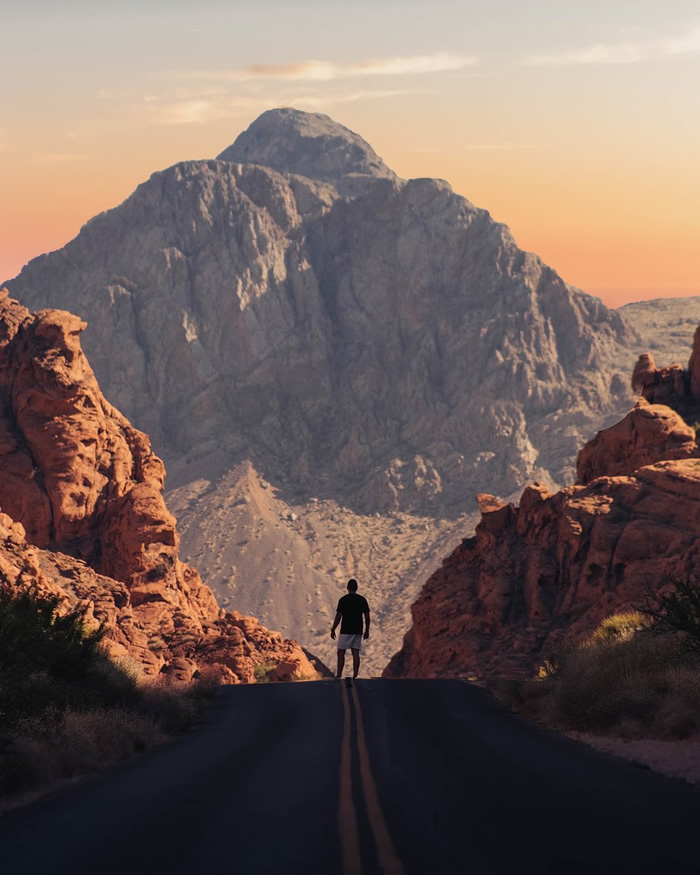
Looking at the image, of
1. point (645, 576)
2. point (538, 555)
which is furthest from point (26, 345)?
point (645, 576)

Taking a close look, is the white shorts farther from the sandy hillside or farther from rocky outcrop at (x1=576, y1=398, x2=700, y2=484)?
the sandy hillside

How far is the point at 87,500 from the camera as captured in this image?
6225 cm

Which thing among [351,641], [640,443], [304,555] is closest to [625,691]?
[351,641]

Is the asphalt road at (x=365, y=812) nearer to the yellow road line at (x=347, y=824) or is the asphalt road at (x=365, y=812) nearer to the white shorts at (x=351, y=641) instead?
the yellow road line at (x=347, y=824)

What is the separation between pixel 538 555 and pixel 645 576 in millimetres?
7627

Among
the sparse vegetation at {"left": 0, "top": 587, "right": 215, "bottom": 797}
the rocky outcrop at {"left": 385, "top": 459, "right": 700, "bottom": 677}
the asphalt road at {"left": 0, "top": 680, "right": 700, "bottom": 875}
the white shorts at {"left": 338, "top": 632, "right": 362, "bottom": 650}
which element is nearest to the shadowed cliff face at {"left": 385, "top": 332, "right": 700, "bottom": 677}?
the rocky outcrop at {"left": 385, "top": 459, "right": 700, "bottom": 677}

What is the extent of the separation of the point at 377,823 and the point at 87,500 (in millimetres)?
53130

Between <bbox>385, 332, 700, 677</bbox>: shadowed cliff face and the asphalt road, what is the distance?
27059 millimetres

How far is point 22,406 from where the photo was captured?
6259 cm

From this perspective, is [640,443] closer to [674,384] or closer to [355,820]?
[674,384]

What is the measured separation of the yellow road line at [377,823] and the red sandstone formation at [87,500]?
137 feet

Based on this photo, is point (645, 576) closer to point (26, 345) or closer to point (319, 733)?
point (319, 733)

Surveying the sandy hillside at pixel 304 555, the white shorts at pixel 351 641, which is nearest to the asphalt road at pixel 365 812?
the white shorts at pixel 351 641

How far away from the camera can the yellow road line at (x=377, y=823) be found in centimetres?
930
